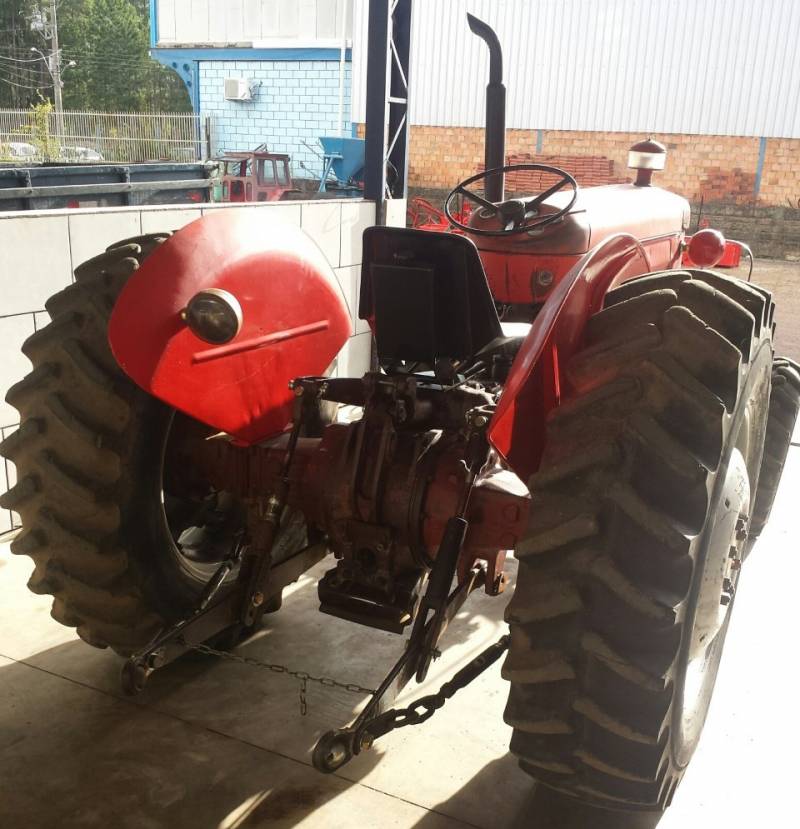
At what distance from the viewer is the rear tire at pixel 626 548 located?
1675 millimetres

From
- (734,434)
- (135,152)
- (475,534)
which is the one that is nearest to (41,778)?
(475,534)

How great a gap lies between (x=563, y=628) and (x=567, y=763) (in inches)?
11.2

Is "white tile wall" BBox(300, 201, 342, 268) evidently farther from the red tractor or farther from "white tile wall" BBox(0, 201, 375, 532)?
the red tractor

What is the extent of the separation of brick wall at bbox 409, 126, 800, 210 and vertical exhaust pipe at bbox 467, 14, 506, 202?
12.4 meters

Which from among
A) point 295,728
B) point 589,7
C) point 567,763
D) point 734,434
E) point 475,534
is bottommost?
point 295,728

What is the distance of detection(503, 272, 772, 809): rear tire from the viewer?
1.67 metres

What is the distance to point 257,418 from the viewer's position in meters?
2.45

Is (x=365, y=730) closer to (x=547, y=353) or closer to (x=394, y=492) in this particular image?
(x=394, y=492)

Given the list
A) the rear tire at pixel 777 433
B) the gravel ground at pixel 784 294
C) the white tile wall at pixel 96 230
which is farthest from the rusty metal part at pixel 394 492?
the gravel ground at pixel 784 294

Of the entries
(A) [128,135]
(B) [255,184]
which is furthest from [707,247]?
(A) [128,135]

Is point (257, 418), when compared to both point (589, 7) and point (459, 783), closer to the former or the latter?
point (459, 783)

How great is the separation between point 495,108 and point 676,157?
14.0 m

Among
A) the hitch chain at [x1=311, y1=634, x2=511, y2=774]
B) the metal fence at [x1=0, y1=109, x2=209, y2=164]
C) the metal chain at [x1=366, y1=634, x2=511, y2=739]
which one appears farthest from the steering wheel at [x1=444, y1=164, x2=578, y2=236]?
the metal fence at [x1=0, y1=109, x2=209, y2=164]

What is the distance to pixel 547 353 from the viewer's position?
→ 6.44 ft
